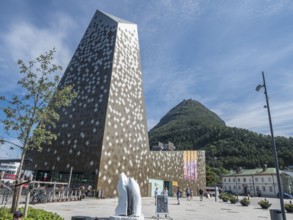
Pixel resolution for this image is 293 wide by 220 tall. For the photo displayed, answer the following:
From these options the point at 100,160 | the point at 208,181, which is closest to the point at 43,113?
the point at 100,160

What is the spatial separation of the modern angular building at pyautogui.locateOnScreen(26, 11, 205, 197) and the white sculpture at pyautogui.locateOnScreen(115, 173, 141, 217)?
70.7 feet

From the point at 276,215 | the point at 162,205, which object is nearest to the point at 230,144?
the point at 162,205

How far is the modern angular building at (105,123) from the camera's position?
3372 centimetres

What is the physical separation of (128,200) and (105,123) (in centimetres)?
2401

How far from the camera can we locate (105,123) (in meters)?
34.2

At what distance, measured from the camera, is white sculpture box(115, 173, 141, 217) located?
10.6 metres

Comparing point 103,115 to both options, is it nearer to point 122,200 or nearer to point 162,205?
point 162,205

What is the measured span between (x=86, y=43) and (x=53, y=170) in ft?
85.7

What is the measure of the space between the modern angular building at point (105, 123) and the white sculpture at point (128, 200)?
21538mm

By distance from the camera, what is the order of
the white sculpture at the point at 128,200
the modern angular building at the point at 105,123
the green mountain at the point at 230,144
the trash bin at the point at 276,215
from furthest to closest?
the green mountain at the point at 230,144
the modern angular building at the point at 105,123
the trash bin at the point at 276,215
the white sculpture at the point at 128,200

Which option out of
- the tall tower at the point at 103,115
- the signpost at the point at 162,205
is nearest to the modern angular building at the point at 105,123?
the tall tower at the point at 103,115

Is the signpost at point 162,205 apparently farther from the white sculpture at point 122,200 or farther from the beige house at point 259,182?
the beige house at point 259,182

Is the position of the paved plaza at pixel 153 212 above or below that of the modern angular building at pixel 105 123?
below

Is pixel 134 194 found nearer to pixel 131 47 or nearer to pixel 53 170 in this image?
pixel 53 170
